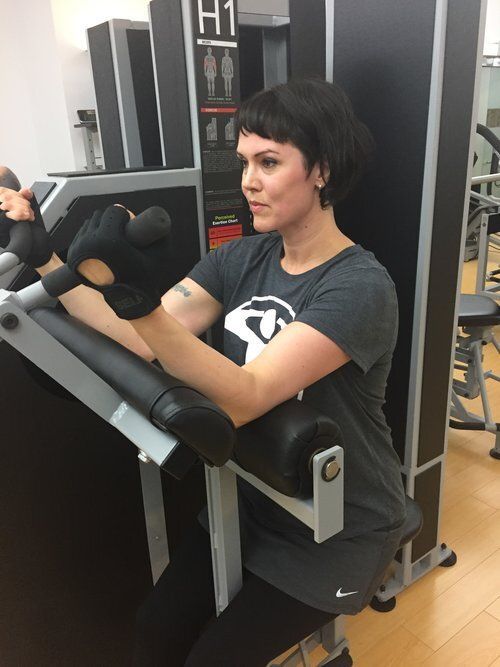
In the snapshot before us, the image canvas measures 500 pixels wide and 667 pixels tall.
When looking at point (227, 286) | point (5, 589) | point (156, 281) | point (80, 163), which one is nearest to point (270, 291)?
point (227, 286)

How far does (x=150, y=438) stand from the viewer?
0.77m

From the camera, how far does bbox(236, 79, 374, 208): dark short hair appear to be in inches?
41.6

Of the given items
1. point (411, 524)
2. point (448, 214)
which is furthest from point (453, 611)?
point (448, 214)

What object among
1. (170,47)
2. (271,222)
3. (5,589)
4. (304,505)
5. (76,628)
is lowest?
(76,628)

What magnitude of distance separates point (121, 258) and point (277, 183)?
18.8 inches

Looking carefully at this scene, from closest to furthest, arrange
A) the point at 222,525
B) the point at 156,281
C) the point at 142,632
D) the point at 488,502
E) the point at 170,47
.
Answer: the point at 156,281 < the point at 222,525 < the point at 142,632 < the point at 170,47 < the point at 488,502

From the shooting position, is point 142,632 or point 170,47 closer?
point 142,632

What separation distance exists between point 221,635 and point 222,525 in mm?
202

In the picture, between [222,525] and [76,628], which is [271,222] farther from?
[76,628]

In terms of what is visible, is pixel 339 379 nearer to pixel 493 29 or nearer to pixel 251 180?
pixel 251 180

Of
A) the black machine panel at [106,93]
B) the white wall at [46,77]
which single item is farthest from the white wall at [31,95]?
the black machine panel at [106,93]

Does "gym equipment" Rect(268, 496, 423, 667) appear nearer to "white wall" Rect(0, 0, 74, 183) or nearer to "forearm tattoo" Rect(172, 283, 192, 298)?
"forearm tattoo" Rect(172, 283, 192, 298)

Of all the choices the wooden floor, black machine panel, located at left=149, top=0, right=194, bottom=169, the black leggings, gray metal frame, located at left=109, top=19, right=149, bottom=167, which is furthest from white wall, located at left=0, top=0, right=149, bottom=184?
the black leggings

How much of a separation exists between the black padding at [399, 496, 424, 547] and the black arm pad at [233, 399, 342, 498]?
1.57 ft
